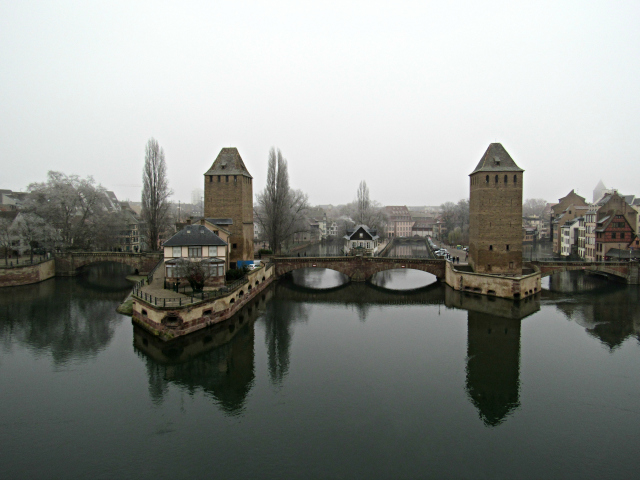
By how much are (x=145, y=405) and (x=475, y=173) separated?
112ft

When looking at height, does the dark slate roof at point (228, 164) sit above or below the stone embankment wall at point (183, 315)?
above

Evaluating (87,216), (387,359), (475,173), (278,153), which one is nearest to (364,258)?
(475,173)

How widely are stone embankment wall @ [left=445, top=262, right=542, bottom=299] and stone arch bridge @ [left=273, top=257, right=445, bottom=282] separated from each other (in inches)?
137

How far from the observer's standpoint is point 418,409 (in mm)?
15969

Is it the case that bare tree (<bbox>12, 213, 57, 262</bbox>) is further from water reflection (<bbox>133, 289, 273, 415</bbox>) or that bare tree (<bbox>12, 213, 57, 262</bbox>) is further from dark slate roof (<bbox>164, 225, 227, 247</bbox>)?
water reflection (<bbox>133, 289, 273, 415</bbox>)

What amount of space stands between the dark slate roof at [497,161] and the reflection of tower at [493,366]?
576 inches

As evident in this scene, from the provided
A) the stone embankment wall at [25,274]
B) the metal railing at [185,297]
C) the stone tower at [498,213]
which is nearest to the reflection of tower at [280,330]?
the metal railing at [185,297]

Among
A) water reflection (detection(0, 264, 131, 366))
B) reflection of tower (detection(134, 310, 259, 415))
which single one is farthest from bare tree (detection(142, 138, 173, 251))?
reflection of tower (detection(134, 310, 259, 415))

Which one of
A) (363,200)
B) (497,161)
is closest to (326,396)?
(497,161)

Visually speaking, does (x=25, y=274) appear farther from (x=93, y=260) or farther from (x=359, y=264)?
(x=359, y=264)

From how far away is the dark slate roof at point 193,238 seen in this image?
31181 mm

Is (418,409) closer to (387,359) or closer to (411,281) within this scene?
(387,359)

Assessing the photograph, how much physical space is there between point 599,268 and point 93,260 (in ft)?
180

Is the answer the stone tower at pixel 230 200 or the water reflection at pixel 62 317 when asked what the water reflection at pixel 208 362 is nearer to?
the water reflection at pixel 62 317
